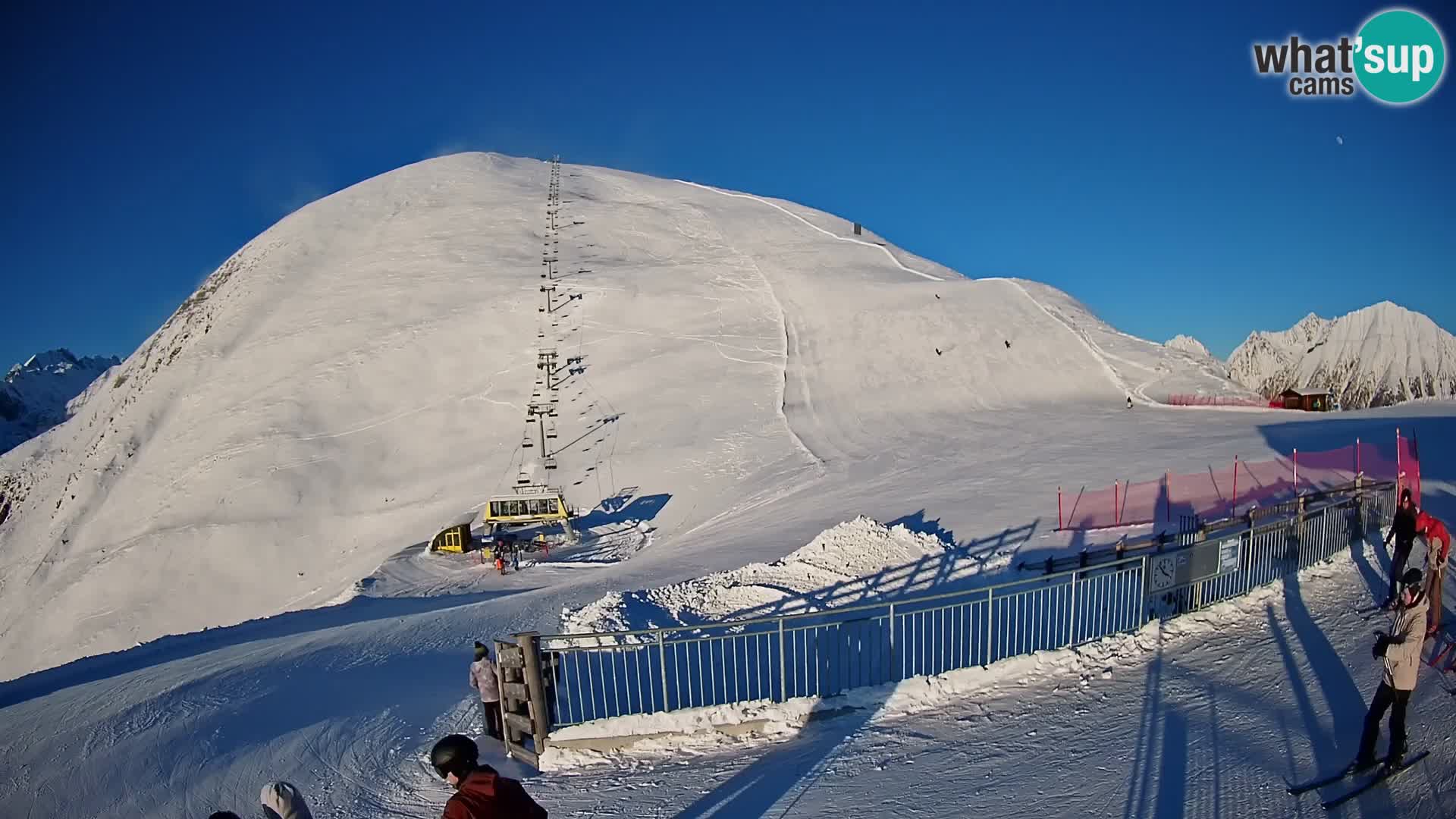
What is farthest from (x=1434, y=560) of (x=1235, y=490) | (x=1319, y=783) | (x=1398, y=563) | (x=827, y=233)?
(x=827, y=233)

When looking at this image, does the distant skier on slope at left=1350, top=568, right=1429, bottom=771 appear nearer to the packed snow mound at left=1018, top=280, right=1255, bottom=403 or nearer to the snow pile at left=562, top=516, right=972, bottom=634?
the snow pile at left=562, top=516, right=972, bottom=634

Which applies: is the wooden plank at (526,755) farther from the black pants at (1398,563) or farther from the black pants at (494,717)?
the black pants at (1398,563)

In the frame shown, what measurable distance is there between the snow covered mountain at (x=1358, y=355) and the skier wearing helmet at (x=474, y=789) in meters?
162

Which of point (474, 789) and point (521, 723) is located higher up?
point (474, 789)

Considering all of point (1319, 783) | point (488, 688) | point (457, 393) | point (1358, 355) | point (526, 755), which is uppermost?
point (1358, 355)

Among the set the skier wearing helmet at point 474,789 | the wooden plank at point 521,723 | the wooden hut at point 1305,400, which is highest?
the wooden hut at point 1305,400

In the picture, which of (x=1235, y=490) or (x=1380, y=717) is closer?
(x=1380, y=717)

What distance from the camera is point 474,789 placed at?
404cm

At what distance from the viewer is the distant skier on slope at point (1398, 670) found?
5.91 metres

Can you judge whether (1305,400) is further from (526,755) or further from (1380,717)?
(526,755)

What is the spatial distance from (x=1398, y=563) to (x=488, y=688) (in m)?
11.1

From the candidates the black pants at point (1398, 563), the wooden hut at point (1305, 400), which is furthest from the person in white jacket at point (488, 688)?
the wooden hut at point (1305, 400)

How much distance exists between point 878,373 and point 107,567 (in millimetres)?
36933

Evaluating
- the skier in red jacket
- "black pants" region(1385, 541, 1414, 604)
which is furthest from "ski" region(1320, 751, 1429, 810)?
"black pants" region(1385, 541, 1414, 604)
